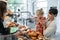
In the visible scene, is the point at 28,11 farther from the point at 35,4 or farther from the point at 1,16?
the point at 1,16

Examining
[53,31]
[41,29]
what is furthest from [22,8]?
[53,31]

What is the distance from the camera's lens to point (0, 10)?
0.94 meters

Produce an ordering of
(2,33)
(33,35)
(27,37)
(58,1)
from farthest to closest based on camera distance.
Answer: (58,1) < (33,35) < (27,37) < (2,33)

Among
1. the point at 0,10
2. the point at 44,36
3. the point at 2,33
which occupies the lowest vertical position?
the point at 44,36

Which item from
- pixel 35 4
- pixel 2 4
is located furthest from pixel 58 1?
pixel 2 4

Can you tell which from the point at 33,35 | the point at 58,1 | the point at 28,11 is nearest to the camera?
the point at 33,35

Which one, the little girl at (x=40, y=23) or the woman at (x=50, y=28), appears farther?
the little girl at (x=40, y=23)

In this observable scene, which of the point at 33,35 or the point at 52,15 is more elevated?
the point at 52,15

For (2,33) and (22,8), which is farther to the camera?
(22,8)

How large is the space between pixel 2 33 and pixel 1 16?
128 mm

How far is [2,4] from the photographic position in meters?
0.96

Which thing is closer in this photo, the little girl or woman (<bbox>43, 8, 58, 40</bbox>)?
woman (<bbox>43, 8, 58, 40</bbox>)

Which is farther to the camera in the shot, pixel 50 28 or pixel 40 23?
pixel 40 23

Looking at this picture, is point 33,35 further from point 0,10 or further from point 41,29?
point 0,10
